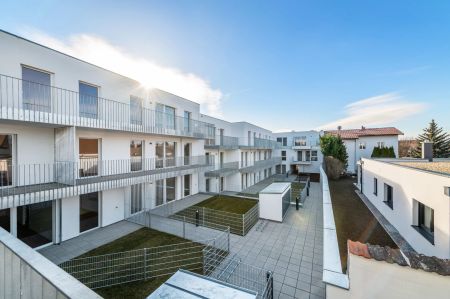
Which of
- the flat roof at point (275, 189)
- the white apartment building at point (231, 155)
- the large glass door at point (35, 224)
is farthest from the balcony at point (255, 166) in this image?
the large glass door at point (35, 224)

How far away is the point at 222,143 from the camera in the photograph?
19797 millimetres

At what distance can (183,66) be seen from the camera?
1161 centimetres

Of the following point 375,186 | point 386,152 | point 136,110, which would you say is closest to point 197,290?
point 136,110

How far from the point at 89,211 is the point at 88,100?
17.6ft

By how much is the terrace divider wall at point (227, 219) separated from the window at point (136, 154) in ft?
12.1

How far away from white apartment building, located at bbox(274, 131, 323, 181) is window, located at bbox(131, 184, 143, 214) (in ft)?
92.2

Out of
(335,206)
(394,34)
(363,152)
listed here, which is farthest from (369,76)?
(363,152)

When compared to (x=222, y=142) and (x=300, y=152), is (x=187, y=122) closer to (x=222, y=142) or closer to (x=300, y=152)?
(x=222, y=142)

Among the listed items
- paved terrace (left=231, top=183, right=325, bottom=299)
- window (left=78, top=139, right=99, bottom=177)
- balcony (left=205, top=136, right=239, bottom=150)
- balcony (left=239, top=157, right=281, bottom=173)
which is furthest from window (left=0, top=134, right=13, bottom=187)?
balcony (left=239, top=157, right=281, bottom=173)

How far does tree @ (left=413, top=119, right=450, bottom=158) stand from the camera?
104 ft

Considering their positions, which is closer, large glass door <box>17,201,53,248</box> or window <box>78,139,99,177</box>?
large glass door <box>17,201,53,248</box>

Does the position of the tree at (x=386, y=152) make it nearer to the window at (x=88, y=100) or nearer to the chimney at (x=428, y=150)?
the chimney at (x=428, y=150)

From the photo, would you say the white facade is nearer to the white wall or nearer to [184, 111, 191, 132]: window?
[184, 111, 191, 132]: window

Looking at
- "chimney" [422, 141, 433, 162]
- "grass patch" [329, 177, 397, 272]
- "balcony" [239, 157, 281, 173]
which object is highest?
"chimney" [422, 141, 433, 162]
